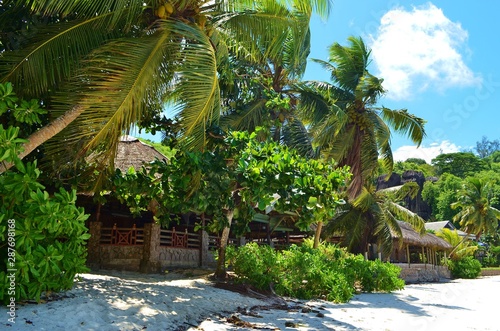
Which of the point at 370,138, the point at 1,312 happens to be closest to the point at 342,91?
the point at 370,138

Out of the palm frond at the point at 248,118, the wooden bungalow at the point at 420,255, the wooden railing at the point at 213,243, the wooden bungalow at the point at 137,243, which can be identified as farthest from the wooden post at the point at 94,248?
the wooden bungalow at the point at 420,255

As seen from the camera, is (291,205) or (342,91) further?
(342,91)

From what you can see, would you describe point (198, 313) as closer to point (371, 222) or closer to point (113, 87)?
point (113, 87)

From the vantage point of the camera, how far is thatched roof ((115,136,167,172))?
1281 cm

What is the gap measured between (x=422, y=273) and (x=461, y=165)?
3845 centimetres

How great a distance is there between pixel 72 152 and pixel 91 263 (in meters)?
6.79

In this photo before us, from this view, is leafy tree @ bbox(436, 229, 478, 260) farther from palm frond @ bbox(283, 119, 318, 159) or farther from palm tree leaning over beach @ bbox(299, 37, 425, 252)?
palm frond @ bbox(283, 119, 318, 159)

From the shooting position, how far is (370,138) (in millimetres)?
15203

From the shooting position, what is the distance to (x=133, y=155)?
13547 mm

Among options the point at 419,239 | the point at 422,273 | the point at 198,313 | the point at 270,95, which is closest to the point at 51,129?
the point at 198,313

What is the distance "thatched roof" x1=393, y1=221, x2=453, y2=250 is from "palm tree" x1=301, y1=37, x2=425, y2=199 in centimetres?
682

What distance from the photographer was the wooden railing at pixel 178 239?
12.7 meters

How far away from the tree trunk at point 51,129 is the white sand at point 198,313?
1947 millimetres

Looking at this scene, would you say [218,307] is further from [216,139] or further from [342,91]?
[342,91]
